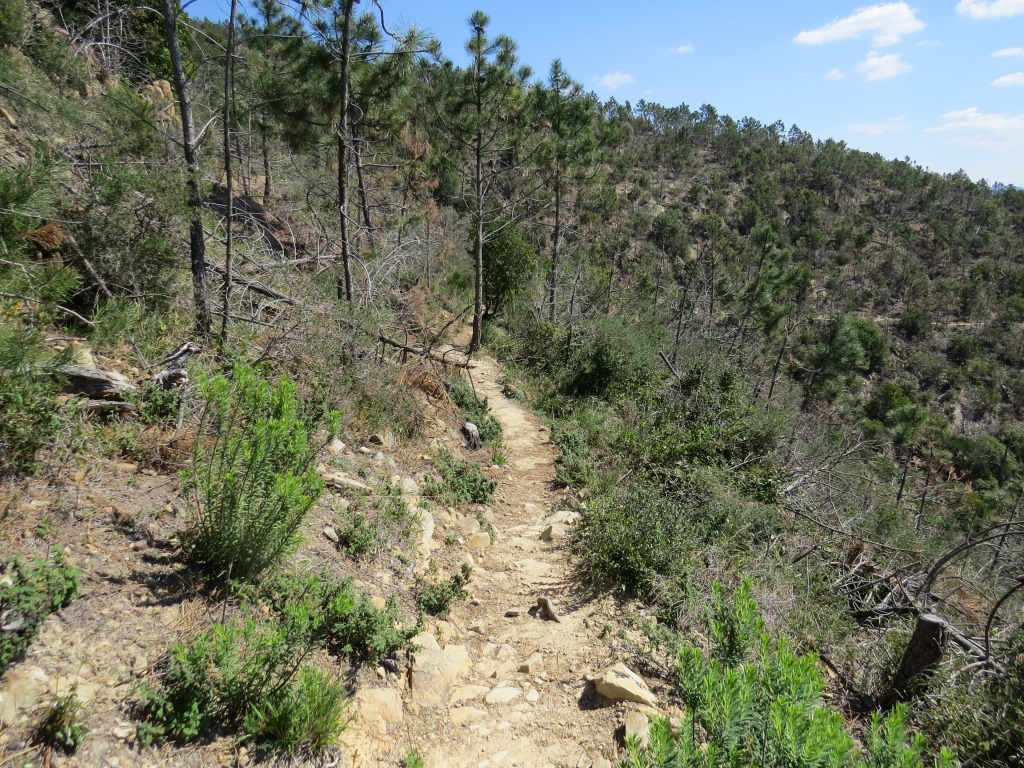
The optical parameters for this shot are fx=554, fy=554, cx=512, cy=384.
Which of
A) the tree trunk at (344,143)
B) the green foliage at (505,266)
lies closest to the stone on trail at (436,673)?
the tree trunk at (344,143)

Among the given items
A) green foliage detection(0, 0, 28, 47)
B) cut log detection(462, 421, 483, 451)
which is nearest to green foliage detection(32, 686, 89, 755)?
cut log detection(462, 421, 483, 451)

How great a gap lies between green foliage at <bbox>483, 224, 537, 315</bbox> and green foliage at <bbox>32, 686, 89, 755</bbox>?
14.8 m

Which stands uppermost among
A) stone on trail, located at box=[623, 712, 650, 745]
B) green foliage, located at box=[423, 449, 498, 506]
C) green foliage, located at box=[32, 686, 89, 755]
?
green foliage, located at box=[32, 686, 89, 755]

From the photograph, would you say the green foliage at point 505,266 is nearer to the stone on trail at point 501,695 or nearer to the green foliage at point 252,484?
the stone on trail at point 501,695

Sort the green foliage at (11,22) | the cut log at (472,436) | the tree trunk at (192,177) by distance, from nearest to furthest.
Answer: the tree trunk at (192,177)
the green foliage at (11,22)
the cut log at (472,436)

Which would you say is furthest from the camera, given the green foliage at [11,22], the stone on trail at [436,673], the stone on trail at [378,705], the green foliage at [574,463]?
the green foliage at [574,463]

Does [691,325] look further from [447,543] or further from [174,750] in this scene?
[174,750]

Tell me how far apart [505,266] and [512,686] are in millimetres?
13909

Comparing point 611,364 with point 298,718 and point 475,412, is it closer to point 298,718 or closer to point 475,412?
point 475,412

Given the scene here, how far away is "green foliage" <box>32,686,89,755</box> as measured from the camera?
5.93ft

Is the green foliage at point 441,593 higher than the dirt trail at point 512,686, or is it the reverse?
the green foliage at point 441,593

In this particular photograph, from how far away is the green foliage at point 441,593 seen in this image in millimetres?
3713

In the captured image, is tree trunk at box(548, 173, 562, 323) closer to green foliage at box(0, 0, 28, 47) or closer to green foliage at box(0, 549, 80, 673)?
green foliage at box(0, 0, 28, 47)

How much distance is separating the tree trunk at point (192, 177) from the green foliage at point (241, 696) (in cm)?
350
